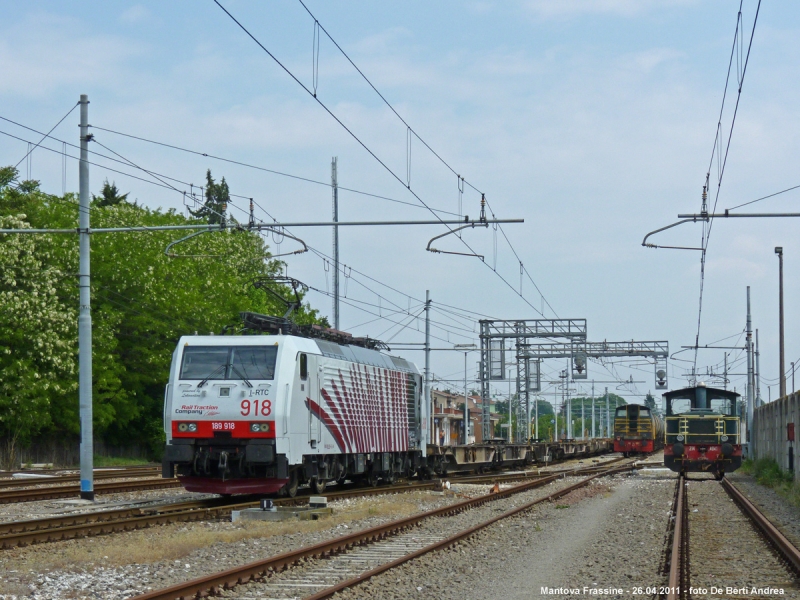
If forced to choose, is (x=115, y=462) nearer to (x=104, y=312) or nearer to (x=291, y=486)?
(x=104, y=312)

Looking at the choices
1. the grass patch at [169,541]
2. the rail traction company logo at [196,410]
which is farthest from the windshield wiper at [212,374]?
the grass patch at [169,541]

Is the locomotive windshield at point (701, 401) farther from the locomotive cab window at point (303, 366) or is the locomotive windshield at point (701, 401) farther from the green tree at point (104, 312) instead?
the green tree at point (104, 312)

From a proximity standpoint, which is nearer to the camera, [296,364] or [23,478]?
[296,364]

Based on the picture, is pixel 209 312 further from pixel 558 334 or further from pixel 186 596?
pixel 186 596

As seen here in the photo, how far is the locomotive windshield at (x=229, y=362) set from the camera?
19.4m

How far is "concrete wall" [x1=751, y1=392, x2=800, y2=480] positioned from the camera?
2707cm

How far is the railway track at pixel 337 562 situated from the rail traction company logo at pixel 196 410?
176 inches

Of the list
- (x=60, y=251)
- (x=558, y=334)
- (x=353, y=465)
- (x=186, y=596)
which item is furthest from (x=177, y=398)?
(x=558, y=334)

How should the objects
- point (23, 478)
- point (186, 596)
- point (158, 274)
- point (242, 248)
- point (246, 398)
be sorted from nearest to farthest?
point (186, 596)
point (246, 398)
point (23, 478)
point (158, 274)
point (242, 248)

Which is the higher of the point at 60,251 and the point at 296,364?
the point at 60,251

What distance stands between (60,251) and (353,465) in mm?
21166

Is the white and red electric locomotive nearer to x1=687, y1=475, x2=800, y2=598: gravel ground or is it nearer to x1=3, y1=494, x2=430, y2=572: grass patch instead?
x1=3, y1=494, x2=430, y2=572: grass patch

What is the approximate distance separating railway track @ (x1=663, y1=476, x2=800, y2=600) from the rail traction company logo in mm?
8325

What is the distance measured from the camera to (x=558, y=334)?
170 ft
